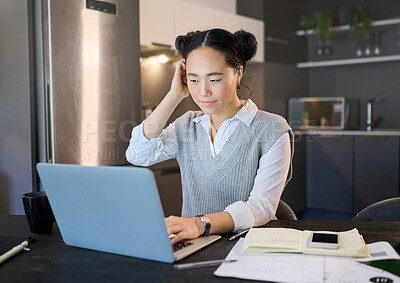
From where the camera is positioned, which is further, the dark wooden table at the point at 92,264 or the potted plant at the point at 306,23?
the potted plant at the point at 306,23

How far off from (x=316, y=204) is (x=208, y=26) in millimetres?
2205

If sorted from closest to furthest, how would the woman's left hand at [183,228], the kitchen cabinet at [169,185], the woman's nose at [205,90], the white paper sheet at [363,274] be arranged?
the white paper sheet at [363,274] → the woman's left hand at [183,228] → the woman's nose at [205,90] → the kitchen cabinet at [169,185]

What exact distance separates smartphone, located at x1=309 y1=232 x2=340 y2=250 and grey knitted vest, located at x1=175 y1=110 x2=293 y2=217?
0.55m

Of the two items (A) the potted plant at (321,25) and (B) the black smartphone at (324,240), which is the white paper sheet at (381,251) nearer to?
(B) the black smartphone at (324,240)

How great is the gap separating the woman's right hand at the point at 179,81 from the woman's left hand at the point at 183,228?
0.65 m

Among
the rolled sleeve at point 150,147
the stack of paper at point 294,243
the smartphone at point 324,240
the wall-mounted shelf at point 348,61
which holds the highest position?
the wall-mounted shelf at point 348,61

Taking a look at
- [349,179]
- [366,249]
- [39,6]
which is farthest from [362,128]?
[366,249]

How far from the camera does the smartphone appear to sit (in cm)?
103

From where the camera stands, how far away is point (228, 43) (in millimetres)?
1639

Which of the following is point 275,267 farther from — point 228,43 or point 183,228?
point 228,43

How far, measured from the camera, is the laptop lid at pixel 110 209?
926mm

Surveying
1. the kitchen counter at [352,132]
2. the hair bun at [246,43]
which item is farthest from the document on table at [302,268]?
the kitchen counter at [352,132]

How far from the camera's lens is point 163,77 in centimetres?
347

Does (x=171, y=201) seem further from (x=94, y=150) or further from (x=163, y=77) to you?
(x=163, y=77)
